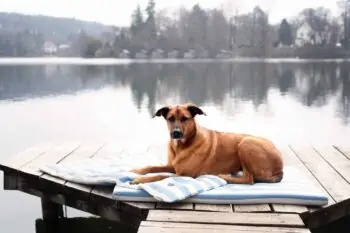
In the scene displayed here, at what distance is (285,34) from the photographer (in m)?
30.9

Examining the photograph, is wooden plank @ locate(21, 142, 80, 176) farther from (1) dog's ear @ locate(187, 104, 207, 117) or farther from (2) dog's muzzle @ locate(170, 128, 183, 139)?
(1) dog's ear @ locate(187, 104, 207, 117)

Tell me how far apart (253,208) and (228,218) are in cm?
29

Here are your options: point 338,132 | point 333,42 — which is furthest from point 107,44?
point 338,132

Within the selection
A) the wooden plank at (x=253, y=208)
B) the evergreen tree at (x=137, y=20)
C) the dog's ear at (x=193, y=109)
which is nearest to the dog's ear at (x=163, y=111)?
the dog's ear at (x=193, y=109)

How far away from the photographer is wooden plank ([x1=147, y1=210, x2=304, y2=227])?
11.5 ft

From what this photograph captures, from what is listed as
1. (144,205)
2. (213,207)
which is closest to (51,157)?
(144,205)

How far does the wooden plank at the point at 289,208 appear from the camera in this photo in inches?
147

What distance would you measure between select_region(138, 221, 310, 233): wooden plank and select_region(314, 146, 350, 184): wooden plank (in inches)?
55.2

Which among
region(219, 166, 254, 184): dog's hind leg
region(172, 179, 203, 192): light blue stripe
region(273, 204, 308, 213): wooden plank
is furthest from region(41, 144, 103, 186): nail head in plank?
region(273, 204, 308, 213): wooden plank

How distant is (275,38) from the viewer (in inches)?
1293

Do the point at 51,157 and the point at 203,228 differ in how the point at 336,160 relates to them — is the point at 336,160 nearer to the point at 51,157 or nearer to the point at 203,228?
the point at 203,228

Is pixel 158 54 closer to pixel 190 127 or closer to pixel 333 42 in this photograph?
pixel 333 42

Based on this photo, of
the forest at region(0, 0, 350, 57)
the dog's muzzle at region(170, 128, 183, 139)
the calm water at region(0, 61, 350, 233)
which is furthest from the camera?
the forest at region(0, 0, 350, 57)

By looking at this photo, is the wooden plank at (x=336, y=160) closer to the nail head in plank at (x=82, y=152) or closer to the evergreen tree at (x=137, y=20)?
the nail head in plank at (x=82, y=152)
